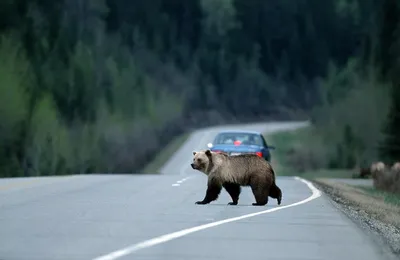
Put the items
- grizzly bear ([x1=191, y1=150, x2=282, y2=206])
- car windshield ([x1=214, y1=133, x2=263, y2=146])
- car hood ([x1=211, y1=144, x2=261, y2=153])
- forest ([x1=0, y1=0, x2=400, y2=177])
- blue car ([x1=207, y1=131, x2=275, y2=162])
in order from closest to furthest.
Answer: grizzly bear ([x1=191, y1=150, x2=282, y2=206]) → car hood ([x1=211, y1=144, x2=261, y2=153]) → blue car ([x1=207, y1=131, x2=275, y2=162]) → car windshield ([x1=214, y1=133, x2=263, y2=146]) → forest ([x1=0, y1=0, x2=400, y2=177])

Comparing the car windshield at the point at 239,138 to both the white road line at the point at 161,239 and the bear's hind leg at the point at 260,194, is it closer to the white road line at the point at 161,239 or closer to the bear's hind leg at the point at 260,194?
the bear's hind leg at the point at 260,194

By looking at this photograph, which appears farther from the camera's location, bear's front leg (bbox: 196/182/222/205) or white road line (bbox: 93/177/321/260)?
bear's front leg (bbox: 196/182/222/205)

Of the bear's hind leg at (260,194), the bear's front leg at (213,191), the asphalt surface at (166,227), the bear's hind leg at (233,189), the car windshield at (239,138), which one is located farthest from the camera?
the car windshield at (239,138)

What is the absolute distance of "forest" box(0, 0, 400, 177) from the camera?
65.1 m

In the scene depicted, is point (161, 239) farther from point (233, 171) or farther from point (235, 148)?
point (235, 148)

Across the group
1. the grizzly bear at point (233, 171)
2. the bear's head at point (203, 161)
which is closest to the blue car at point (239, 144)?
the grizzly bear at point (233, 171)

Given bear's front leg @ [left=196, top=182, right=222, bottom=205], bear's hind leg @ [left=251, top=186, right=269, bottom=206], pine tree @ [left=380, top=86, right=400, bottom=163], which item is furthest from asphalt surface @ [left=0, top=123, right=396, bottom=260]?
pine tree @ [left=380, top=86, right=400, bottom=163]

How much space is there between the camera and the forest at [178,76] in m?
65.1

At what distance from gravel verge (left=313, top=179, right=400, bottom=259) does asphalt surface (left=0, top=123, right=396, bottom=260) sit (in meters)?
0.33

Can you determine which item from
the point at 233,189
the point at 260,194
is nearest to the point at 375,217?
the point at 260,194

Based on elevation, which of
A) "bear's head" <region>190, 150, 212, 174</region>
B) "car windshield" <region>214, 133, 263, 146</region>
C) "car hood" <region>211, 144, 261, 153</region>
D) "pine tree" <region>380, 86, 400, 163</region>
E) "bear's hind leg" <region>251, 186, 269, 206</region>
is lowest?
"pine tree" <region>380, 86, 400, 163</region>

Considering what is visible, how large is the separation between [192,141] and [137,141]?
14.3 feet

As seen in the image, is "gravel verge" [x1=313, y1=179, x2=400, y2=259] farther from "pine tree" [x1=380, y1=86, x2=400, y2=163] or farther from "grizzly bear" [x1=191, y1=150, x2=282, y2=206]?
"pine tree" [x1=380, y1=86, x2=400, y2=163]

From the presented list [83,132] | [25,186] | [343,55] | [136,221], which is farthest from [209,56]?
[136,221]
